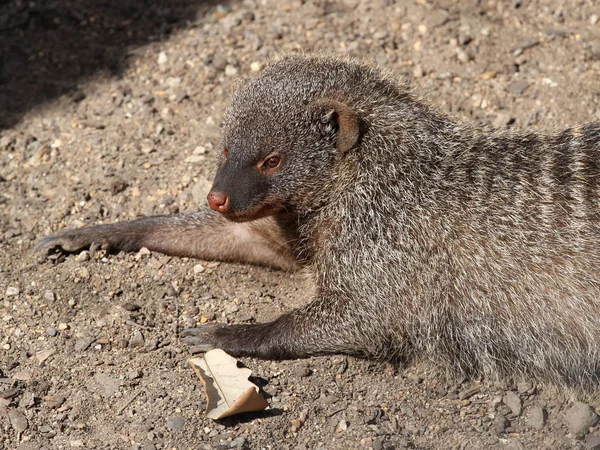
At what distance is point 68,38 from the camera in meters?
5.66

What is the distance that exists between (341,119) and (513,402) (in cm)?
148

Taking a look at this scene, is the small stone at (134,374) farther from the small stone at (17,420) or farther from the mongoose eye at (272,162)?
the mongoose eye at (272,162)

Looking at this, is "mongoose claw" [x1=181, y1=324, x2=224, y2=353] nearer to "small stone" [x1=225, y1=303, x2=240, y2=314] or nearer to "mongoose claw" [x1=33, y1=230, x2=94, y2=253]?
"small stone" [x1=225, y1=303, x2=240, y2=314]

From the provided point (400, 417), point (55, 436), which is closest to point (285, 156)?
point (400, 417)

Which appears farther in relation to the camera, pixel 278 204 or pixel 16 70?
pixel 16 70

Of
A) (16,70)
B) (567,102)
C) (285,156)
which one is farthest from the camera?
(16,70)

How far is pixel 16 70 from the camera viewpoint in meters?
5.45

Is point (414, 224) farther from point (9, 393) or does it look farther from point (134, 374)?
point (9, 393)

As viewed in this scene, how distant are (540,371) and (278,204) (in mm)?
1439

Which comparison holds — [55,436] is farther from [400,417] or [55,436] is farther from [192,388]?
[400,417]

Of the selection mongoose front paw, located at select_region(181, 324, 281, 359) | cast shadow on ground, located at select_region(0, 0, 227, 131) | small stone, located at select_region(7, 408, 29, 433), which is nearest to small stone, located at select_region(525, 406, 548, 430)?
mongoose front paw, located at select_region(181, 324, 281, 359)

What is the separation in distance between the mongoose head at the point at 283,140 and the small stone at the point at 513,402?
1259 mm

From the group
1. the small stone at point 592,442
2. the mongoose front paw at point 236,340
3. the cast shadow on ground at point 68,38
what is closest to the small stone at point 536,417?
the small stone at point 592,442

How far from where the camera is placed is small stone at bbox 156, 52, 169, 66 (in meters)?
5.45
